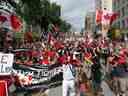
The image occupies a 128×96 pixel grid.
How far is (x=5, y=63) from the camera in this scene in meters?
12.9

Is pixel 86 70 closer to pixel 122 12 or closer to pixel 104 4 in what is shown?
pixel 122 12

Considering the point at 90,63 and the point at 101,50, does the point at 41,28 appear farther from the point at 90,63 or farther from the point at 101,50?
the point at 90,63

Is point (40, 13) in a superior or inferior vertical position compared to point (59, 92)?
superior

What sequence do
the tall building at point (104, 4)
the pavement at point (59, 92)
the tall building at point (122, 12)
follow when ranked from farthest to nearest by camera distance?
the tall building at point (104, 4), the tall building at point (122, 12), the pavement at point (59, 92)

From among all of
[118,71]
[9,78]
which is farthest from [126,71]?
[9,78]

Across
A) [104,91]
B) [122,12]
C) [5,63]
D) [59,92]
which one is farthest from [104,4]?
[5,63]

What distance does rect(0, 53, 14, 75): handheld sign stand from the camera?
1276 cm

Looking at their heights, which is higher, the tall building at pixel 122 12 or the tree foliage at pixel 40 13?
the tall building at pixel 122 12

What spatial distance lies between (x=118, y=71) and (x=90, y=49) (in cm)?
558

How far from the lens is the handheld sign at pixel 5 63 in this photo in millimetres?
12758

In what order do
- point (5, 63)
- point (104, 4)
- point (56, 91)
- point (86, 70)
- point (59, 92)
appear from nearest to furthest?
point (5, 63) < point (56, 91) < point (59, 92) < point (86, 70) < point (104, 4)

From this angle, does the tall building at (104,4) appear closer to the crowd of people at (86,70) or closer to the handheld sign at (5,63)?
the crowd of people at (86,70)

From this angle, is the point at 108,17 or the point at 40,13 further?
the point at 40,13

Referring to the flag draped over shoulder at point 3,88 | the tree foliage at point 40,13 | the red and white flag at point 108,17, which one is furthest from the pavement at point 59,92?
the tree foliage at point 40,13
